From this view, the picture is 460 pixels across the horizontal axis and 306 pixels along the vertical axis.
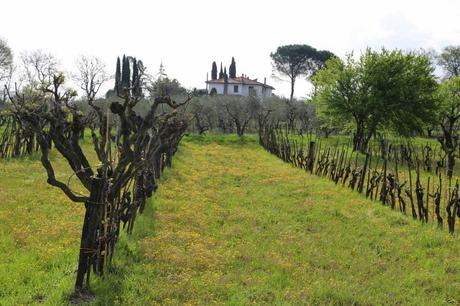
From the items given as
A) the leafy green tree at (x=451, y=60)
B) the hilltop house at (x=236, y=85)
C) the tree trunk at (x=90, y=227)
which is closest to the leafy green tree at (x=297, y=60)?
the hilltop house at (x=236, y=85)

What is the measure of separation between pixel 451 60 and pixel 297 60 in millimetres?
21189

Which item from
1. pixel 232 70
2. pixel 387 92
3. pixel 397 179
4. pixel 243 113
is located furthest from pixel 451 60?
pixel 397 179

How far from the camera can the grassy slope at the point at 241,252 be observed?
5582 mm

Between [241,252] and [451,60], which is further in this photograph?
[451,60]

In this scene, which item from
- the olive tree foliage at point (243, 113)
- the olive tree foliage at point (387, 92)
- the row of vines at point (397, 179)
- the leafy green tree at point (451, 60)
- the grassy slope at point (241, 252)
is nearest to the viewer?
the grassy slope at point (241, 252)

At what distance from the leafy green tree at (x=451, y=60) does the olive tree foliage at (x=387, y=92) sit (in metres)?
31.8

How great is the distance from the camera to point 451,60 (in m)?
52.0

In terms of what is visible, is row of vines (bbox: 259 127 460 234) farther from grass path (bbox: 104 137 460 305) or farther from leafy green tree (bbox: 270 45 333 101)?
leafy green tree (bbox: 270 45 333 101)

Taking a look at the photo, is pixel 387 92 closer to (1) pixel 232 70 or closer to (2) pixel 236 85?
(2) pixel 236 85

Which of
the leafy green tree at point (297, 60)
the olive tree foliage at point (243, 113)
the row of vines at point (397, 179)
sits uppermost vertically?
the leafy green tree at point (297, 60)

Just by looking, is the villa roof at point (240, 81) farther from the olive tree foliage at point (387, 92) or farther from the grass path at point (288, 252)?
the grass path at point (288, 252)

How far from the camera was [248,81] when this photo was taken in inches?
3012

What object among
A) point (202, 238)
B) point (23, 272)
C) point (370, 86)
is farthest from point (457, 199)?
point (370, 86)

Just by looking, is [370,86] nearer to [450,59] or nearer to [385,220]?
[385,220]
